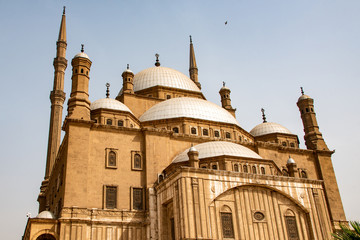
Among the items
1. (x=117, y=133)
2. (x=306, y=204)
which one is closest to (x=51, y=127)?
(x=117, y=133)

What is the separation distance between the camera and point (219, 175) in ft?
62.0

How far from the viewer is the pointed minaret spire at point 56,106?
29.5 m

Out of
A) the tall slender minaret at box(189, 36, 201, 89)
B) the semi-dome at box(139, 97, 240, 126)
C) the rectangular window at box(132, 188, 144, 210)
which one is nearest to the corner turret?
the rectangular window at box(132, 188, 144, 210)

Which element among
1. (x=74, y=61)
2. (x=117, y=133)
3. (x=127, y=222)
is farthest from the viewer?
(x=74, y=61)

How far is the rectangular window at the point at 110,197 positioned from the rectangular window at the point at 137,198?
105 cm

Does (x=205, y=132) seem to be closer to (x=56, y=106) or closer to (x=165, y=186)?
(x=165, y=186)

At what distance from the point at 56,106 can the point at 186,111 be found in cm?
1254

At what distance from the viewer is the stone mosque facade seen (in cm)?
1809

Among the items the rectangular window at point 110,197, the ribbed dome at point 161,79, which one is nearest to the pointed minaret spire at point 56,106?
the ribbed dome at point 161,79

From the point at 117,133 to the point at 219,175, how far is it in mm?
6617

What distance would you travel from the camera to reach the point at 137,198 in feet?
67.4

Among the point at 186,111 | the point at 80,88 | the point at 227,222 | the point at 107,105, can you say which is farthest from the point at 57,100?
the point at 227,222

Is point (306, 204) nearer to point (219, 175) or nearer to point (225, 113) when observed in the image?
point (219, 175)

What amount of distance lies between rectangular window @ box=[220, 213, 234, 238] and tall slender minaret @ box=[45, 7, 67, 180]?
661 inches
